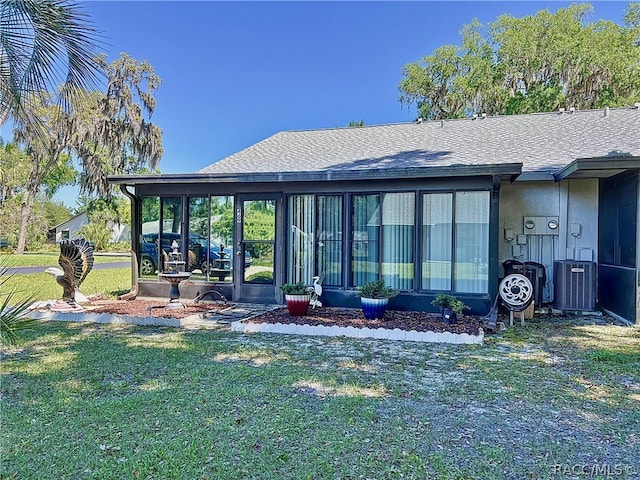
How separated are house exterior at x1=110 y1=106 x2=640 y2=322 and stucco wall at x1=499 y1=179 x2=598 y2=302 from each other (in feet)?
0.06

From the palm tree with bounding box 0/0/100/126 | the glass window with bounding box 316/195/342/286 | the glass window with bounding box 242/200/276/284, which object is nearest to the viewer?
the palm tree with bounding box 0/0/100/126

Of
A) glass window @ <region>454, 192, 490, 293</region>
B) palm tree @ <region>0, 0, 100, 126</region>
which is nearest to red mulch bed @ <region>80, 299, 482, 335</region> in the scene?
glass window @ <region>454, 192, 490, 293</region>

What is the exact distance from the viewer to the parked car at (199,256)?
814cm

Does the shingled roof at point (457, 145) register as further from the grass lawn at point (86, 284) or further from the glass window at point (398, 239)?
the grass lawn at point (86, 284)

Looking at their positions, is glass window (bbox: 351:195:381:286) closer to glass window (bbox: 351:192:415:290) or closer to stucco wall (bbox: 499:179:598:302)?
glass window (bbox: 351:192:415:290)

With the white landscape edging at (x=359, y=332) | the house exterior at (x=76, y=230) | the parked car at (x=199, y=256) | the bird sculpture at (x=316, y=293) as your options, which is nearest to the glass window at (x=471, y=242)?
the white landscape edging at (x=359, y=332)

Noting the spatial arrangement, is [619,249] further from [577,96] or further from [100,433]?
[577,96]

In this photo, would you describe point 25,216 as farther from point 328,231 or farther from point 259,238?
point 328,231

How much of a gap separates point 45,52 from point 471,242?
19.2 feet

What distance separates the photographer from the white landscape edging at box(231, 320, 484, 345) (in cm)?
532

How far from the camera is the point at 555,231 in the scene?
7875 millimetres

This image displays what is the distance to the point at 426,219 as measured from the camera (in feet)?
23.1

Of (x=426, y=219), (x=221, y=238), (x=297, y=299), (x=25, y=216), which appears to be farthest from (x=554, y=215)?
(x=25, y=216)

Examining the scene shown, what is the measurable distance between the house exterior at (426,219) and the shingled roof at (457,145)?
0.07 metres
